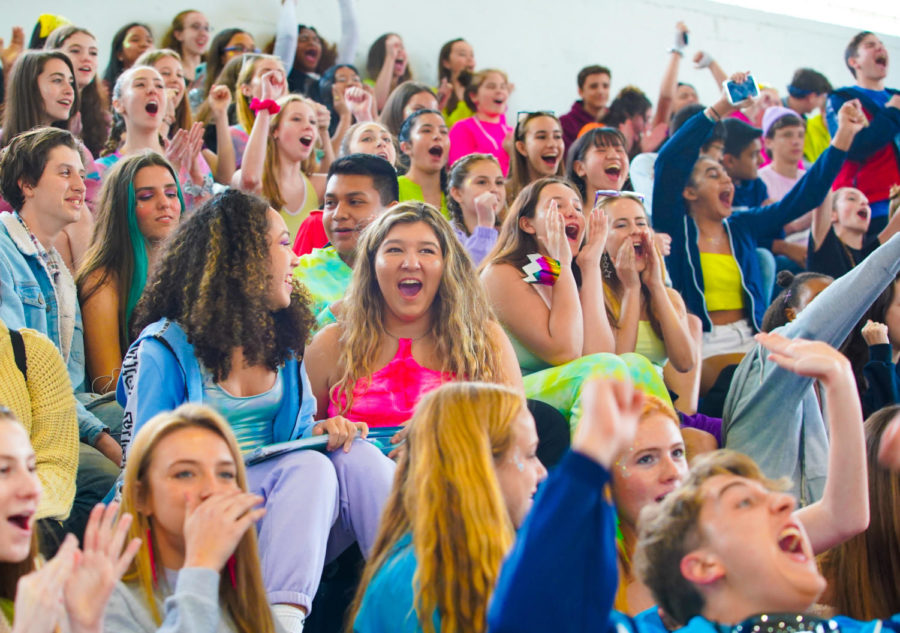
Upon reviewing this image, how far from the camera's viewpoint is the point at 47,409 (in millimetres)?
2143

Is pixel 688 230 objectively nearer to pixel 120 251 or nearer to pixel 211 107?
pixel 211 107

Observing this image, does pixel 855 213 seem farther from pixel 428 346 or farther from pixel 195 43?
pixel 195 43

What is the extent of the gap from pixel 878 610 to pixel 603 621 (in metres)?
0.79

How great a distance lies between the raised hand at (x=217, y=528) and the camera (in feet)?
5.08

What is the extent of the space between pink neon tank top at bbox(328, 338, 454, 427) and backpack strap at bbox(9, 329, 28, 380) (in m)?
0.64

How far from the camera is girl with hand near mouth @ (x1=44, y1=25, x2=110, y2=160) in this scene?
3814 millimetres

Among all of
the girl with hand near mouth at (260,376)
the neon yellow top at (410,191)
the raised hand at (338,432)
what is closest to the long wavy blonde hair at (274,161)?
the neon yellow top at (410,191)

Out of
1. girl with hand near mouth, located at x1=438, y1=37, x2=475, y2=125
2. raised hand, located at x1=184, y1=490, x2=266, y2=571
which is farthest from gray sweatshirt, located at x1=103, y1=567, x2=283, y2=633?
girl with hand near mouth, located at x1=438, y1=37, x2=475, y2=125

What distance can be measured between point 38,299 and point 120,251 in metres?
0.27

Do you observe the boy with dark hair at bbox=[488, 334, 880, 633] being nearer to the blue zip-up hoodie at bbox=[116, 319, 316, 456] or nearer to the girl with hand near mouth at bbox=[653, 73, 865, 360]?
the blue zip-up hoodie at bbox=[116, 319, 316, 456]

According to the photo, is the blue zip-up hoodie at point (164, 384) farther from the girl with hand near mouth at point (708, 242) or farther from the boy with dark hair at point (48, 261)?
the girl with hand near mouth at point (708, 242)

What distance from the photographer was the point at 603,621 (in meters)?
1.33

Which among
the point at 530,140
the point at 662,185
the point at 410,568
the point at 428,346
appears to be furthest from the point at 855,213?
the point at 410,568

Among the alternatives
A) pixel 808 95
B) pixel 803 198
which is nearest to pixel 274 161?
pixel 803 198
